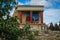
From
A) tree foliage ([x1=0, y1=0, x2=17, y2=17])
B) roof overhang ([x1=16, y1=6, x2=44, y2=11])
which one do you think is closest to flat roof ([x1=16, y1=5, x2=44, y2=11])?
roof overhang ([x1=16, y1=6, x2=44, y2=11])

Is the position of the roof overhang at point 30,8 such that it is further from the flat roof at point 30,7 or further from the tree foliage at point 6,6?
the tree foliage at point 6,6

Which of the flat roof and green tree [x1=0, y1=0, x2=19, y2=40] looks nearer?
green tree [x1=0, y1=0, x2=19, y2=40]

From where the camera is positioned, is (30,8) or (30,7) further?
(30,8)

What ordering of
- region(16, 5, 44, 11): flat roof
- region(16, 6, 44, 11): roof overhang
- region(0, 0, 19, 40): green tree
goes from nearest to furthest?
region(0, 0, 19, 40): green tree, region(16, 5, 44, 11): flat roof, region(16, 6, 44, 11): roof overhang

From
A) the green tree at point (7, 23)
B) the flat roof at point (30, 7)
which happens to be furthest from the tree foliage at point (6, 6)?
the flat roof at point (30, 7)

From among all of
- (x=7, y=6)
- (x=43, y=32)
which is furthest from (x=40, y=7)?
(x=7, y=6)

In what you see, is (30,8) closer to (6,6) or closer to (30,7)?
(30,7)

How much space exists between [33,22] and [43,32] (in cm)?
539

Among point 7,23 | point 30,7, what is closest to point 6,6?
point 7,23

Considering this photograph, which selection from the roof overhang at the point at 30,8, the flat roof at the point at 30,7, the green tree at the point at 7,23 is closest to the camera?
the green tree at the point at 7,23

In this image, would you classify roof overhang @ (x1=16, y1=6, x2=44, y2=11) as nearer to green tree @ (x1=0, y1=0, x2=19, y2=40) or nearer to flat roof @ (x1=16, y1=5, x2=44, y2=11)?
flat roof @ (x1=16, y1=5, x2=44, y2=11)

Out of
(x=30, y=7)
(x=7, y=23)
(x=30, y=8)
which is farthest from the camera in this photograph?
(x=30, y=8)

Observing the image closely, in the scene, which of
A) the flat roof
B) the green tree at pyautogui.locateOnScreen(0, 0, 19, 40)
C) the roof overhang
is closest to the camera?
the green tree at pyautogui.locateOnScreen(0, 0, 19, 40)

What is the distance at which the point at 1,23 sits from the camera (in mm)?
11461
